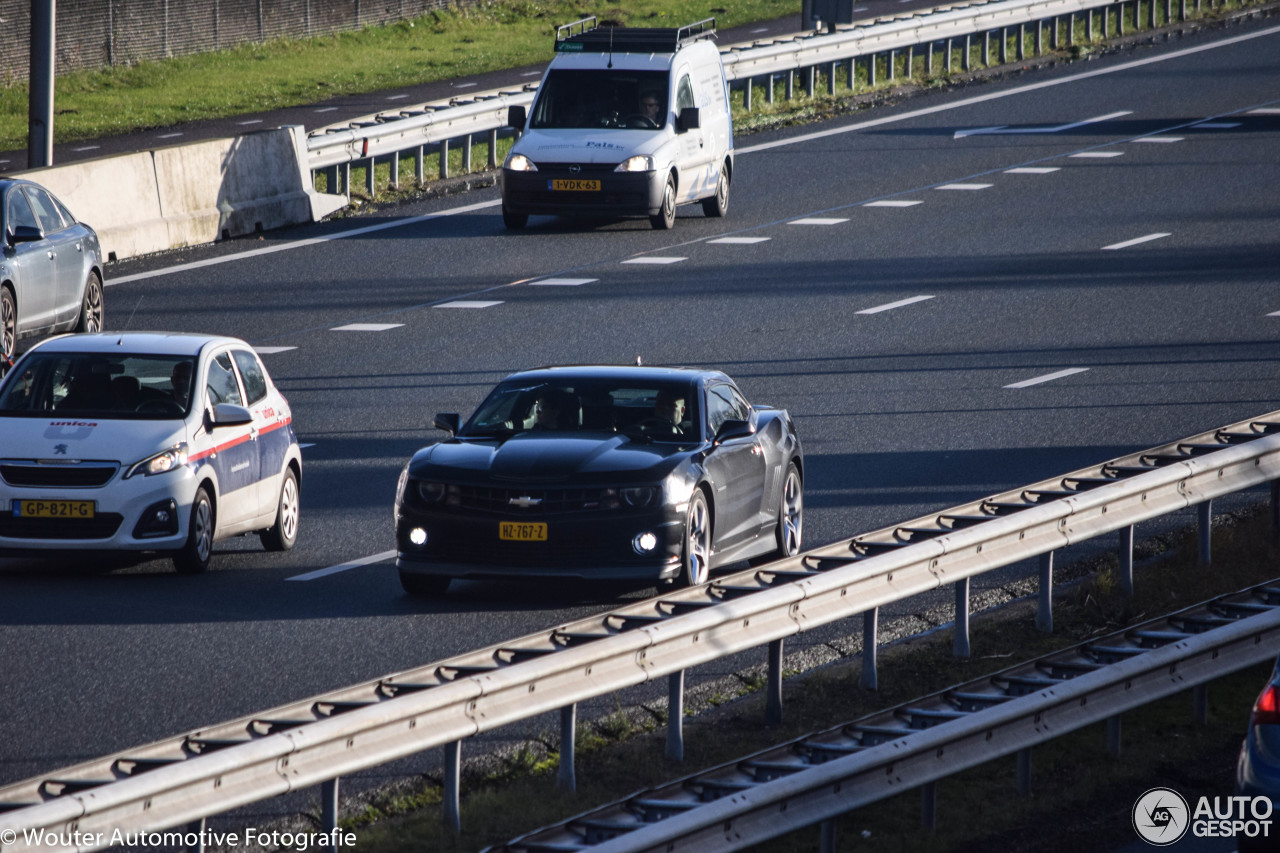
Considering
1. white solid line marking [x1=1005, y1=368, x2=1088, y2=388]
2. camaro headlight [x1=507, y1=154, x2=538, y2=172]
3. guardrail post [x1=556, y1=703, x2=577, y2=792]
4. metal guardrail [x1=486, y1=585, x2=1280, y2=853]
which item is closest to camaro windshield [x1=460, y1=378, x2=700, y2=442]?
metal guardrail [x1=486, y1=585, x2=1280, y2=853]

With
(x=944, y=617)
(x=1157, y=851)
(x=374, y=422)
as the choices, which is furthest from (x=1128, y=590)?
(x=374, y=422)

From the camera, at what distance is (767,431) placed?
14.4m

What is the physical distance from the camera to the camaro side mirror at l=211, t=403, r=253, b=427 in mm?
14414

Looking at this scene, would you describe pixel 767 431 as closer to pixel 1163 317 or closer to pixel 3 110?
pixel 1163 317

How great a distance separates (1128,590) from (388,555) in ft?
15.6

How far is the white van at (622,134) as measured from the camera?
26984 millimetres

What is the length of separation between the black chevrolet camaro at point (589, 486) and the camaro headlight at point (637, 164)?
13.1 meters

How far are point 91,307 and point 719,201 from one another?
33.9 feet

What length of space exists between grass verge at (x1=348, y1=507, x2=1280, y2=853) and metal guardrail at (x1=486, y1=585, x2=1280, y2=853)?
0.63 feet

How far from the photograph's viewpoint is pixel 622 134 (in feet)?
90.1

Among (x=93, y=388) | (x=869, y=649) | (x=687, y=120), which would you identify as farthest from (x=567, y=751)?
(x=687, y=120)

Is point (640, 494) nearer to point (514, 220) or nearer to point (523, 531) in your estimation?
point (523, 531)

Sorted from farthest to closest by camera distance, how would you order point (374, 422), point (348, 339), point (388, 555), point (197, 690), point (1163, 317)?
1. point (1163, 317)
2. point (348, 339)
3. point (374, 422)
4. point (388, 555)
5. point (197, 690)

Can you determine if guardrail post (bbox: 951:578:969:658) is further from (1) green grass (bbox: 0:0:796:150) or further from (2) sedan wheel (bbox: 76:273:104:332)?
(1) green grass (bbox: 0:0:796:150)
